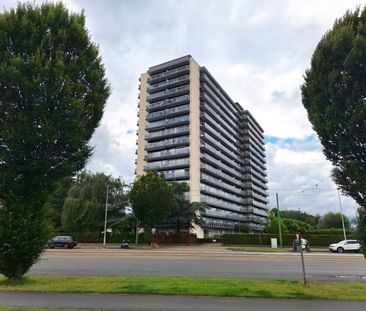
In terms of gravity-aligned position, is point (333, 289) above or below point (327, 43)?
below

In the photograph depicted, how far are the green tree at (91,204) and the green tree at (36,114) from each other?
40628mm

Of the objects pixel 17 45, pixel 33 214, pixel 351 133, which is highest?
pixel 17 45

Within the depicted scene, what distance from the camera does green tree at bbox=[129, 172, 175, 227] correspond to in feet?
154

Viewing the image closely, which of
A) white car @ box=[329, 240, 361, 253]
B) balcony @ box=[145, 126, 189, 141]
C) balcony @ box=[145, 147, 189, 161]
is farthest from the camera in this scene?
balcony @ box=[145, 126, 189, 141]

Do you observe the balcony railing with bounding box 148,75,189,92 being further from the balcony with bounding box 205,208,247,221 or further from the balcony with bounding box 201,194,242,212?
the balcony with bounding box 205,208,247,221

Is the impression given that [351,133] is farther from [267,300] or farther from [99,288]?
[99,288]

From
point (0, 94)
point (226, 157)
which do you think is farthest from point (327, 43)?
point (226, 157)

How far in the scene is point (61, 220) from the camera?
5375 cm

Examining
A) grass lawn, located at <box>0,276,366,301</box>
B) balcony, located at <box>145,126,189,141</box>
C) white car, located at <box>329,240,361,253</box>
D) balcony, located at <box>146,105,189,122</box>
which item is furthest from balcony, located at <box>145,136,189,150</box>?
grass lawn, located at <box>0,276,366,301</box>

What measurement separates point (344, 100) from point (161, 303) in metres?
7.65

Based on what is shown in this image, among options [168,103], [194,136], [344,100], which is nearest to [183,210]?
[194,136]

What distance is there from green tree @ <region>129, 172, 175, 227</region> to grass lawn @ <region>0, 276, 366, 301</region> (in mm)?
34651

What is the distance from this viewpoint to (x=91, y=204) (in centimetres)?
5350

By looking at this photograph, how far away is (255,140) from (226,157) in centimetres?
4009
